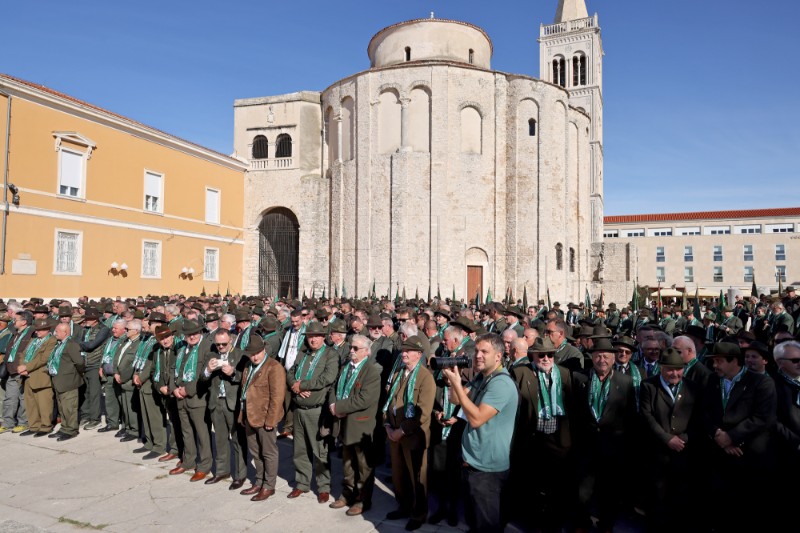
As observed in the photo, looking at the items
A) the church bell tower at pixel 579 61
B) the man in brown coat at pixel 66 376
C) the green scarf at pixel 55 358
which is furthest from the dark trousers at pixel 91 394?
the church bell tower at pixel 579 61

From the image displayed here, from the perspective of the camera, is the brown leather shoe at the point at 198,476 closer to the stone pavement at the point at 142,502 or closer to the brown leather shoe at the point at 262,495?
the stone pavement at the point at 142,502

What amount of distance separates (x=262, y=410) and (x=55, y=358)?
4518mm

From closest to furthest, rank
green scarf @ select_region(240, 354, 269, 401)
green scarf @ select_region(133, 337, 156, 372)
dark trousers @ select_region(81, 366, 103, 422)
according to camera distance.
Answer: green scarf @ select_region(240, 354, 269, 401), green scarf @ select_region(133, 337, 156, 372), dark trousers @ select_region(81, 366, 103, 422)

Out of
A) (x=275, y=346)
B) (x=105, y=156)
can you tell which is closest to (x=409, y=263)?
(x=105, y=156)

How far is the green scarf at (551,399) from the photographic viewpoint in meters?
4.80

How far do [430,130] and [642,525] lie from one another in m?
24.5

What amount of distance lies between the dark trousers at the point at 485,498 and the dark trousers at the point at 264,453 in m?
2.76

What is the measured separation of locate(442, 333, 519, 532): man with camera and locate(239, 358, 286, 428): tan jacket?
2.56 metres

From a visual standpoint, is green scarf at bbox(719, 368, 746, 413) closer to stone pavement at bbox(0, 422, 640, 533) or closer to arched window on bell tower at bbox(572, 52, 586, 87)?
stone pavement at bbox(0, 422, 640, 533)

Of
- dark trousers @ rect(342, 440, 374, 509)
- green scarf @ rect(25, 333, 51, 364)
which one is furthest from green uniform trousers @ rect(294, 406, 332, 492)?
green scarf @ rect(25, 333, 51, 364)

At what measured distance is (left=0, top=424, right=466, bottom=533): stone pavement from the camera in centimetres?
520

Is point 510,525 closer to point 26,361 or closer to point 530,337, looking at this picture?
point 530,337

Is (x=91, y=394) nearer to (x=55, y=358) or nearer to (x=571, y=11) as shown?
(x=55, y=358)

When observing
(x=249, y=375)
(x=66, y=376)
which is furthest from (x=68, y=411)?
(x=249, y=375)
